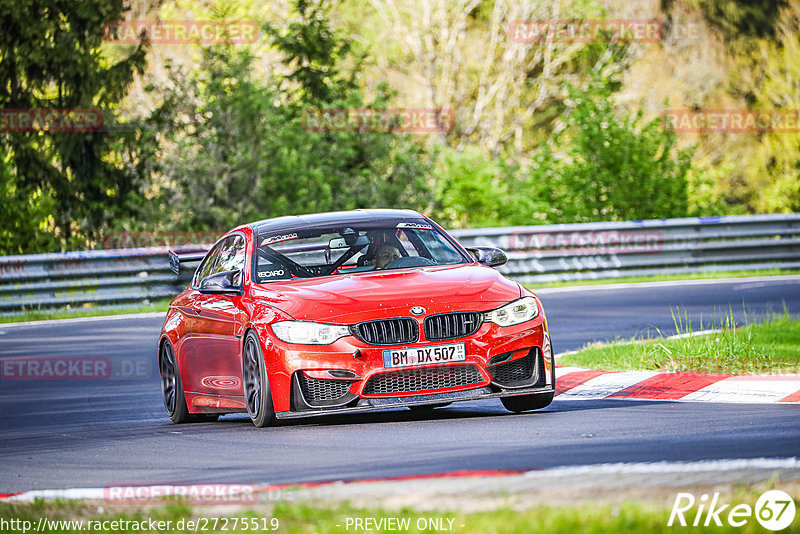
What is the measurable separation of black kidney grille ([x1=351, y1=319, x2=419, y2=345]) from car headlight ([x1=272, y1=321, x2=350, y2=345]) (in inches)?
4.4

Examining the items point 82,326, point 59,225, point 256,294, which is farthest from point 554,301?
point 59,225

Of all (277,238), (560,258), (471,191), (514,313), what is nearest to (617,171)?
(471,191)

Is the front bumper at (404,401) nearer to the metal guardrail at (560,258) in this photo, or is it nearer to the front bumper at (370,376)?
the front bumper at (370,376)

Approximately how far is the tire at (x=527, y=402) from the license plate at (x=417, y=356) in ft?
2.82

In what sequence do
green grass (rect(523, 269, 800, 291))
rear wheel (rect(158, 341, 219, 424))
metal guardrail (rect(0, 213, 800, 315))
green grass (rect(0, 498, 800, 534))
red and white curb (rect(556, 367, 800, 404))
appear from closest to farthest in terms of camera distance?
green grass (rect(0, 498, 800, 534)) < red and white curb (rect(556, 367, 800, 404)) < rear wheel (rect(158, 341, 219, 424)) < metal guardrail (rect(0, 213, 800, 315)) < green grass (rect(523, 269, 800, 291))

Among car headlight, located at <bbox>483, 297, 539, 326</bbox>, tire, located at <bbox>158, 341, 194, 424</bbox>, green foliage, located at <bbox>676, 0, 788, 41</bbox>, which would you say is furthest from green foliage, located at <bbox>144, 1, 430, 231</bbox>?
green foliage, located at <bbox>676, 0, 788, 41</bbox>

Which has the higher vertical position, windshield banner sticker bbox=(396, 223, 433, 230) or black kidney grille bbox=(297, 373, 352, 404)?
windshield banner sticker bbox=(396, 223, 433, 230)

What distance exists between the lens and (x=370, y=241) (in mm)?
10961

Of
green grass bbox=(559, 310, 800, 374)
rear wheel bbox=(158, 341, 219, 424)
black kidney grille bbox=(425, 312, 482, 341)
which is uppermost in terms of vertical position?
black kidney grille bbox=(425, 312, 482, 341)

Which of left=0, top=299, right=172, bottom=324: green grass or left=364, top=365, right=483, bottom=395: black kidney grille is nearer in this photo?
left=364, top=365, right=483, bottom=395: black kidney grille

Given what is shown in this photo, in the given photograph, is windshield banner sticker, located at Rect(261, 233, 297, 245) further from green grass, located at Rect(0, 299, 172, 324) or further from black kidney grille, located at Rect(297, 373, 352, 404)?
green grass, located at Rect(0, 299, 172, 324)

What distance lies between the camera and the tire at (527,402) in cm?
1013

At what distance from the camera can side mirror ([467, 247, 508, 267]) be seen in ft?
35.9

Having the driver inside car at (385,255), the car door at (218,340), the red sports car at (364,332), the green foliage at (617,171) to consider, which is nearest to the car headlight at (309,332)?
the red sports car at (364,332)
